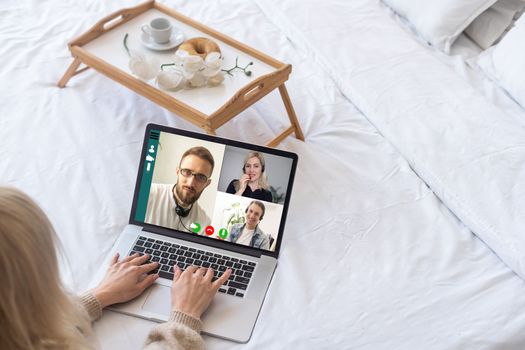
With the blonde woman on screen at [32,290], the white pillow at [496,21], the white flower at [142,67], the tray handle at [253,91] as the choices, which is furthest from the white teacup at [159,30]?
the white pillow at [496,21]

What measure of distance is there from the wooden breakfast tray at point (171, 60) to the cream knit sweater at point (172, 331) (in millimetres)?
485

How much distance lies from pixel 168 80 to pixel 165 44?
0.20 m

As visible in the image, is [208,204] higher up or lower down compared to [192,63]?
lower down

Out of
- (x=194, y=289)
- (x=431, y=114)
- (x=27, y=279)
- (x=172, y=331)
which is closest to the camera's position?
(x=27, y=279)

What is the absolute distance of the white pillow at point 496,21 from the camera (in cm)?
182

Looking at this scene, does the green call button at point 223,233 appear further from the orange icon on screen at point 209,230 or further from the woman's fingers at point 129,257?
the woman's fingers at point 129,257

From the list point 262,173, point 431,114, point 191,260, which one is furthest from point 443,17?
point 191,260

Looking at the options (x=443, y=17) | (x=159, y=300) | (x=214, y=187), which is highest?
(x=443, y=17)

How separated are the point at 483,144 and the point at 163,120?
843 mm

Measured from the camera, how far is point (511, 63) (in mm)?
1675

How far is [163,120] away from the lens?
65.4 inches

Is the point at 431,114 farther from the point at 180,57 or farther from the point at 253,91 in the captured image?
the point at 180,57

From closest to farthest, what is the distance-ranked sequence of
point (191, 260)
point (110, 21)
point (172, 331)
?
point (172, 331) < point (191, 260) < point (110, 21)

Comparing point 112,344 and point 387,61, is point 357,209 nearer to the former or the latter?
point 387,61
